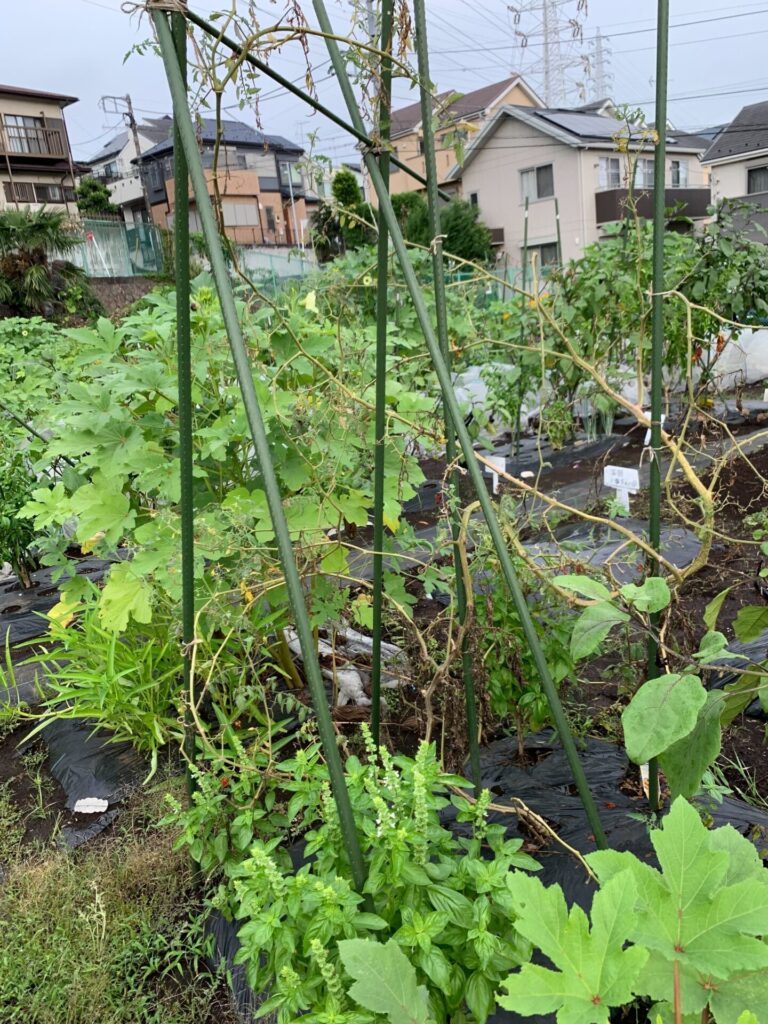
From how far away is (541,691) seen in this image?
1.77 m

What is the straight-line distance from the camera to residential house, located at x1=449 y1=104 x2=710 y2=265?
2120 centimetres

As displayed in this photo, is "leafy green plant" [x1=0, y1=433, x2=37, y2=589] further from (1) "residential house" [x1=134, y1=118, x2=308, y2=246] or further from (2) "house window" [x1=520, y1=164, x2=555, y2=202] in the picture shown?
(1) "residential house" [x1=134, y1=118, x2=308, y2=246]

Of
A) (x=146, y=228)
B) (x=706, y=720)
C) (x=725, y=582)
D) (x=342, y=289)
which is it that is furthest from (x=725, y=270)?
(x=146, y=228)

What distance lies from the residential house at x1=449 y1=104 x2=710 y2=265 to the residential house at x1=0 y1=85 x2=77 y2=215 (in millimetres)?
15306

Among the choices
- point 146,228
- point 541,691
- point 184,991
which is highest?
point 146,228

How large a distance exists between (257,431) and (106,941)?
1.38m

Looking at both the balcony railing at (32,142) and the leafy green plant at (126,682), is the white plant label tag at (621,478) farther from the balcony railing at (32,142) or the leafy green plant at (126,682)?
the balcony railing at (32,142)

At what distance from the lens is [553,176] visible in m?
Result: 22.0

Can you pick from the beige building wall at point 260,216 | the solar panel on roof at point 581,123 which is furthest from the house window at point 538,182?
the beige building wall at point 260,216

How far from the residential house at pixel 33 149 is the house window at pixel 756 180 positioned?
2343 cm

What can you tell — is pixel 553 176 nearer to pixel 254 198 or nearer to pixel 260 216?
pixel 254 198

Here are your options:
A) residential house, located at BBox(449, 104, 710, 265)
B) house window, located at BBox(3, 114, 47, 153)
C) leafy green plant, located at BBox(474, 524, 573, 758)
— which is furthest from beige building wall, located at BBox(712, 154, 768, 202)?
leafy green plant, located at BBox(474, 524, 573, 758)

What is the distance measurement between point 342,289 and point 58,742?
70.4 inches

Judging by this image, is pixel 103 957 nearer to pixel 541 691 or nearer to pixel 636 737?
pixel 541 691
